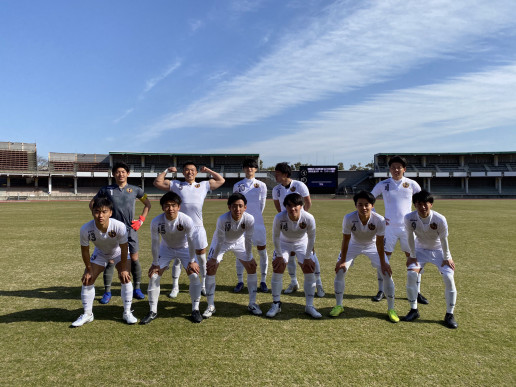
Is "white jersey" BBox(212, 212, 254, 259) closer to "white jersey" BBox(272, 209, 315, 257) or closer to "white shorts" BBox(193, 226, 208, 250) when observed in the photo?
"white shorts" BBox(193, 226, 208, 250)

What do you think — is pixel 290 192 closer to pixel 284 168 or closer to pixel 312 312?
pixel 284 168

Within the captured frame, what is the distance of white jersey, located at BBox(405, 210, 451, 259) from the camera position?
4.43 m

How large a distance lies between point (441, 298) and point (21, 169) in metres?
68.5

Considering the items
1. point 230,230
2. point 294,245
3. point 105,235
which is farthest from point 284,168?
point 105,235

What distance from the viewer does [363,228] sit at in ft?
15.5

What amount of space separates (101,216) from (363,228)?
378cm

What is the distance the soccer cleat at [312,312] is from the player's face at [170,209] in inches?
94.6

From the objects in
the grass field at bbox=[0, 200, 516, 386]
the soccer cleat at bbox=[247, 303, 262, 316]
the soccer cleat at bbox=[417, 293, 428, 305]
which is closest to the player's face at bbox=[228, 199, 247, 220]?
the soccer cleat at bbox=[247, 303, 262, 316]

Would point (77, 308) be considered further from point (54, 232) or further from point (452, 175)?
point (452, 175)

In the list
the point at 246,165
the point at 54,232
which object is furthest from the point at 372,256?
the point at 54,232

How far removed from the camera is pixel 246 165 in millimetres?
5773

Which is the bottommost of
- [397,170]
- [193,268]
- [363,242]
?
[193,268]

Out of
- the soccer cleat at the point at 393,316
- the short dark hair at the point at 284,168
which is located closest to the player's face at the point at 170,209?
the short dark hair at the point at 284,168

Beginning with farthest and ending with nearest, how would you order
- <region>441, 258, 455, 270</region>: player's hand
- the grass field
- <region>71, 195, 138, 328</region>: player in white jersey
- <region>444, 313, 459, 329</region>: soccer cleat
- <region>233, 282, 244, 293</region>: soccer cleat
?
<region>233, 282, 244, 293</region>: soccer cleat < <region>441, 258, 455, 270</region>: player's hand < <region>71, 195, 138, 328</region>: player in white jersey < <region>444, 313, 459, 329</region>: soccer cleat < the grass field
